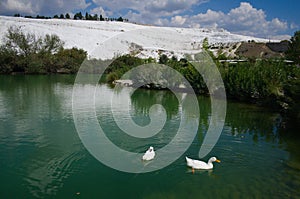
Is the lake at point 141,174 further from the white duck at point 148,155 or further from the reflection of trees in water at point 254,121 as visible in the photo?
the white duck at point 148,155

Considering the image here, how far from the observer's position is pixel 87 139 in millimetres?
10617

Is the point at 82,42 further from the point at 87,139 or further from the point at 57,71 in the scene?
the point at 87,139

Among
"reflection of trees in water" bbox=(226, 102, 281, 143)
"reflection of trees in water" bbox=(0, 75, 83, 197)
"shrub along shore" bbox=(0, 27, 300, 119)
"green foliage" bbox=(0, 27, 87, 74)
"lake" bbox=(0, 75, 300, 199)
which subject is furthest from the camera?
"green foliage" bbox=(0, 27, 87, 74)

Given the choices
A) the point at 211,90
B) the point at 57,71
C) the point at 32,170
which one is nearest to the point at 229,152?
the point at 32,170

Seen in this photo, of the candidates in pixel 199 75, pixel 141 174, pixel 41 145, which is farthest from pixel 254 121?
pixel 199 75

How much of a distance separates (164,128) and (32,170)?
603cm

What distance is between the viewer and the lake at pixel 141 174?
22.4 ft

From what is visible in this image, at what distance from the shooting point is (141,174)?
7672 mm

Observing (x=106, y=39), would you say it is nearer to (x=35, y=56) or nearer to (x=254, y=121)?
(x=35, y=56)

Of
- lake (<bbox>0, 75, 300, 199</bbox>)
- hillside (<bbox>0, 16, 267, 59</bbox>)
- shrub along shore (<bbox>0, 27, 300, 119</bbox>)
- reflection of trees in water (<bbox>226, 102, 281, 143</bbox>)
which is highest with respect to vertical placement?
hillside (<bbox>0, 16, 267, 59</bbox>)

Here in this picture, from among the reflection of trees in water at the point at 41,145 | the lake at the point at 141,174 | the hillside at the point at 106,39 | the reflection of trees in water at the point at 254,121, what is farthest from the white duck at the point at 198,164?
the hillside at the point at 106,39

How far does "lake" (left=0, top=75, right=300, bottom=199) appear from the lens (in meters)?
6.82

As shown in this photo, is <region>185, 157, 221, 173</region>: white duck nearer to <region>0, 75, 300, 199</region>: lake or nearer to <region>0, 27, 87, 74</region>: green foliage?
<region>0, 75, 300, 199</region>: lake

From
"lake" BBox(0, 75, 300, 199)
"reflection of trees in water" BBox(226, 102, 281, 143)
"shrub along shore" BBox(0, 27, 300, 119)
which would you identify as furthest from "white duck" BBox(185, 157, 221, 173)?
"shrub along shore" BBox(0, 27, 300, 119)
